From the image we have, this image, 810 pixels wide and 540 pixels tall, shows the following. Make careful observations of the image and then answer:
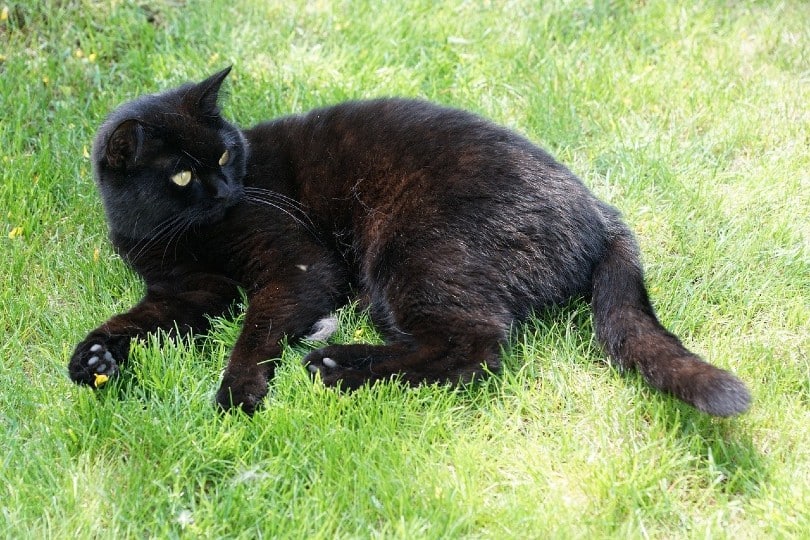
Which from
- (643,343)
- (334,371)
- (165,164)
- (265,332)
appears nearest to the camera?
(643,343)

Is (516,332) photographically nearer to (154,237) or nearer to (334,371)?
(334,371)

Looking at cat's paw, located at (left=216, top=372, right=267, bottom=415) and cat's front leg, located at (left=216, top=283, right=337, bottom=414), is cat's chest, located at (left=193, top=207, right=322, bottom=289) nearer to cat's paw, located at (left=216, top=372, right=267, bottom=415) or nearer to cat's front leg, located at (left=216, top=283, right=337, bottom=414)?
cat's front leg, located at (left=216, top=283, right=337, bottom=414)

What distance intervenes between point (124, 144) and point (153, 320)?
656 mm

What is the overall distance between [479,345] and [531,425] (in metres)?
0.33

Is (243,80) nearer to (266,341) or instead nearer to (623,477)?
(266,341)

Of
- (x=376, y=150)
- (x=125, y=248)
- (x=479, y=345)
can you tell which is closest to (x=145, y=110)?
(x=125, y=248)

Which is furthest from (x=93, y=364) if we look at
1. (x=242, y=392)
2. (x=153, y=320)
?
(x=242, y=392)

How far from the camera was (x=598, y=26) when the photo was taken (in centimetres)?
468

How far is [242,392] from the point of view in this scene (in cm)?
269

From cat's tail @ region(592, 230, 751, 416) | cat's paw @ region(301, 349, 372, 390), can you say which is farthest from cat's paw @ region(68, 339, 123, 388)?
cat's tail @ region(592, 230, 751, 416)

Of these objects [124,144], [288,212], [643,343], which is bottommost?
[288,212]

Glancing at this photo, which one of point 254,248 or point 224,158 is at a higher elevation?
point 224,158

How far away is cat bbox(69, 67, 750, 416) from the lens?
9.20 ft

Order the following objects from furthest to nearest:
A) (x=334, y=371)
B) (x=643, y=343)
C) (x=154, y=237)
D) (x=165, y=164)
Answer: (x=154, y=237), (x=165, y=164), (x=334, y=371), (x=643, y=343)
